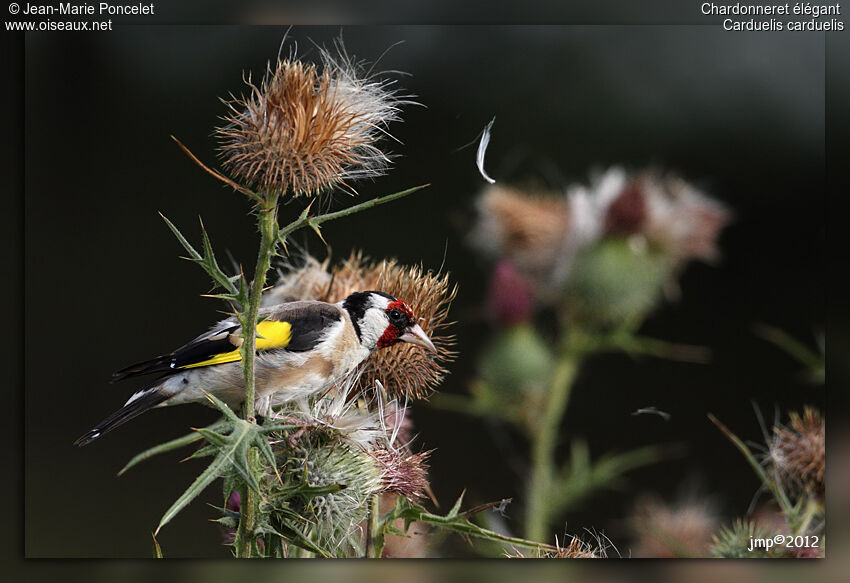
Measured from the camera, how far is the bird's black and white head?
2.67 m

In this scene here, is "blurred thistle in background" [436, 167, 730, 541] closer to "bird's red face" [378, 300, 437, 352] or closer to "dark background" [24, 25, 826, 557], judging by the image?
"dark background" [24, 25, 826, 557]

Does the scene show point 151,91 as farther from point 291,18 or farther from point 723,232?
point 723,232

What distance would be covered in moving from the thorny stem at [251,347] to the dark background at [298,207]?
33.1 inches

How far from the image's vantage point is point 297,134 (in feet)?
7.52

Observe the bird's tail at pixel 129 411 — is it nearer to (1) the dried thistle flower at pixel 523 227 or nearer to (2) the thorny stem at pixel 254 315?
(2) the thorny stem at pixel 254 315

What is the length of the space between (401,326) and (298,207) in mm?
1125

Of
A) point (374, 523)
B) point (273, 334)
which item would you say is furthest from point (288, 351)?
point (374, 523)

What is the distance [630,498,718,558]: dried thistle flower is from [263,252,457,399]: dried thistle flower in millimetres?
1049

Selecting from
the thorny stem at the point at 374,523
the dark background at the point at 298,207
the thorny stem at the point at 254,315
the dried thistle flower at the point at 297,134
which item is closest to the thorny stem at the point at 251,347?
the thorny stem at the point at 254,315

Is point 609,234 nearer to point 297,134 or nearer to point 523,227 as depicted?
point 523,227

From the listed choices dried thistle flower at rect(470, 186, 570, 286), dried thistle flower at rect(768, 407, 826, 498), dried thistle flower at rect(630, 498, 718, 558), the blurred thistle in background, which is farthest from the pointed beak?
→ dried thistle flower at rect(470, 186, 570, 286)

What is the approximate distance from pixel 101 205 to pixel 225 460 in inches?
66.0

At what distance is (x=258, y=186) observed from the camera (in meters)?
2.33

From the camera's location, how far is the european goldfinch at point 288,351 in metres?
2.59
